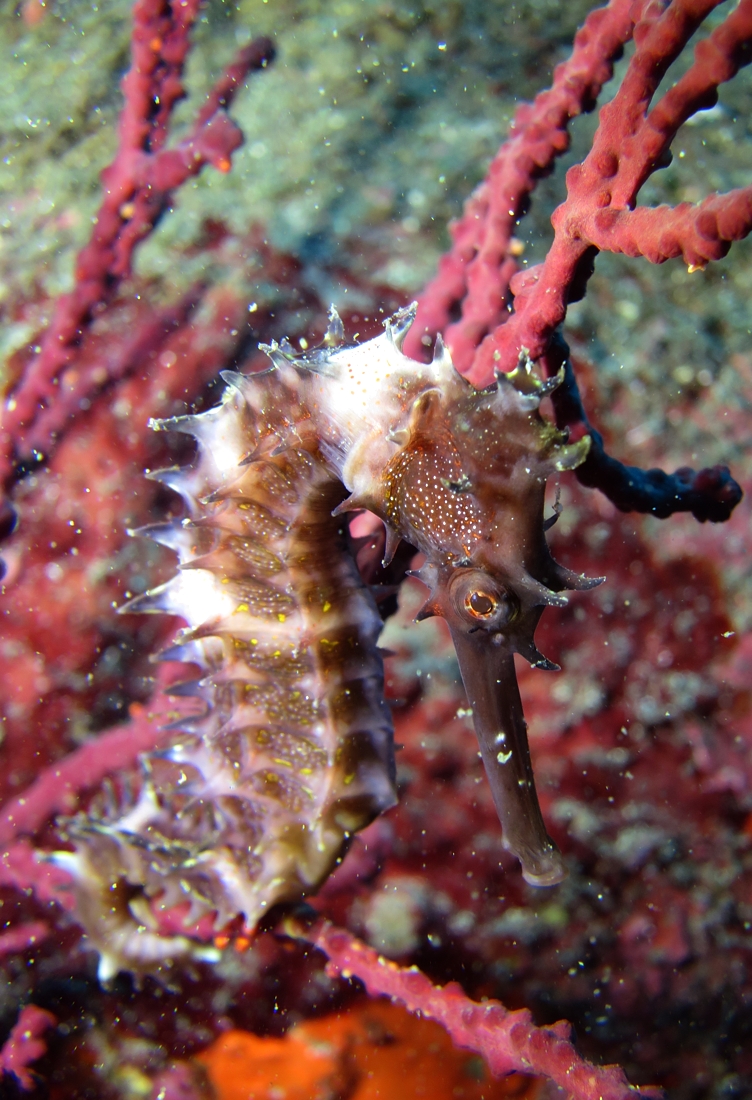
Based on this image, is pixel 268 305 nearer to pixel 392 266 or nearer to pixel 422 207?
pixel 392 266

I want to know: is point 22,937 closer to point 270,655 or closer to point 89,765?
point 89,765

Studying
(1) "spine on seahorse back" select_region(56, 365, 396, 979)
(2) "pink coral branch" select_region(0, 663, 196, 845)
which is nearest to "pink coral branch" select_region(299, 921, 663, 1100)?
(1) "spine on seahorse back" select_region(56, 365, 396, 979)

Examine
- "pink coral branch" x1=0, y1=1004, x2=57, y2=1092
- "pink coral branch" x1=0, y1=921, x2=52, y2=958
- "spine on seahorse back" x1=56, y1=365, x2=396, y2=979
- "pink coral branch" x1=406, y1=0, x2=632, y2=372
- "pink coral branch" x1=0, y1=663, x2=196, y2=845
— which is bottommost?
"pink coral branch" x1=0, y1=1004, x2=57, y2=1092

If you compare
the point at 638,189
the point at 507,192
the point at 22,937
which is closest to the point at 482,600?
the point at 638,189

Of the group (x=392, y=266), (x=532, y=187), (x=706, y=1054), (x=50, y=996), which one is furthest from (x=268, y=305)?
(x=706, y=1054)

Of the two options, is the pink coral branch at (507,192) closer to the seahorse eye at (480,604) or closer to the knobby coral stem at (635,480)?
the knobby coral stem at (635,480)

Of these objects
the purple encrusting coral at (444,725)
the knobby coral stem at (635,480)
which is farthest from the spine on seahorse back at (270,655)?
the knobby coral stem at (635,480)

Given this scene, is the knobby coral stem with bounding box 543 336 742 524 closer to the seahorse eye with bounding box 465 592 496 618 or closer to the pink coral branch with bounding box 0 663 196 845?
the seahorse eye with bounding box 465 592 496 618

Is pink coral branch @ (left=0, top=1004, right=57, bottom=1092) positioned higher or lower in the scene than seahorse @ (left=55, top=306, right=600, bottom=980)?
lower
